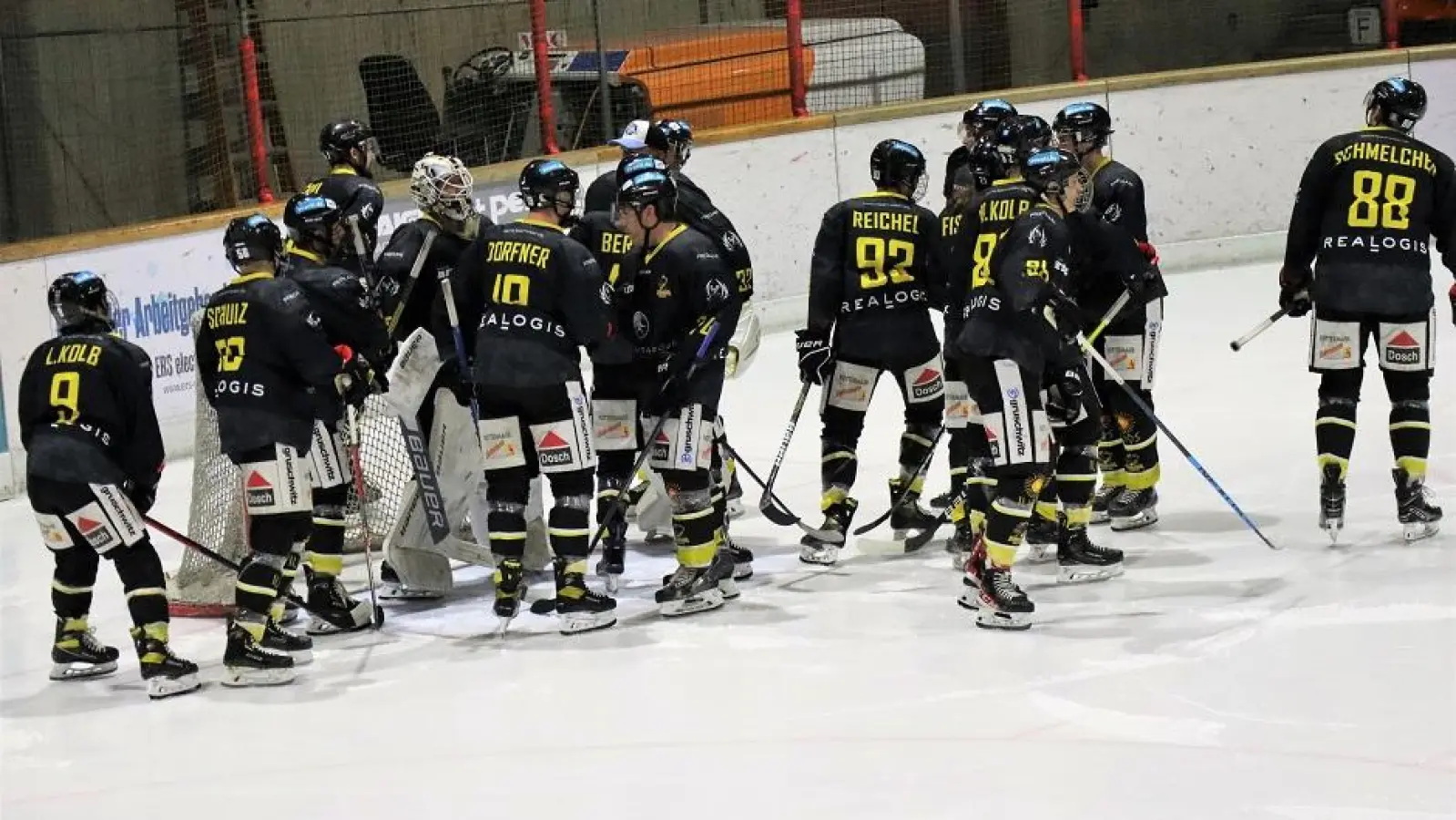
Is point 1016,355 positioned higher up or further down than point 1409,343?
higher up

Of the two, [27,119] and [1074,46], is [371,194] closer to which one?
[27,119]

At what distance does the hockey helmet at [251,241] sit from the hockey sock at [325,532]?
870 mm

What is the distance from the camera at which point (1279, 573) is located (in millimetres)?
5934

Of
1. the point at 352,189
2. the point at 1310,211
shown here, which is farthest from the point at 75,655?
the point at 1310,211

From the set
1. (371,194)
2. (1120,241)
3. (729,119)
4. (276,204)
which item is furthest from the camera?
(729,119)

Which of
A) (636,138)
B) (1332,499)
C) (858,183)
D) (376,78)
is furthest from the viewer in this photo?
(858,183)

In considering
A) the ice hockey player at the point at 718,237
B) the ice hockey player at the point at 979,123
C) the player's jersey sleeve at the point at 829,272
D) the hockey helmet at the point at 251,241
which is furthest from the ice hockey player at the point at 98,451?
the ice hockey player at the point at 979,123

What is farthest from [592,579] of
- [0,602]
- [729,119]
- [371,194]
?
[729,119]

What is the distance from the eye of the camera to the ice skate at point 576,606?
581 cm

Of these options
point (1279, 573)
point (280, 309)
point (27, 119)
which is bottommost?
point (1279, 573)

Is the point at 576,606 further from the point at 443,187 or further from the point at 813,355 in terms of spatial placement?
the point at 443,187

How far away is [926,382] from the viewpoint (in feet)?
21.5

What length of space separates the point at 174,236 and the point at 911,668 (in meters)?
4.74

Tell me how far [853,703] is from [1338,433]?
213cm
